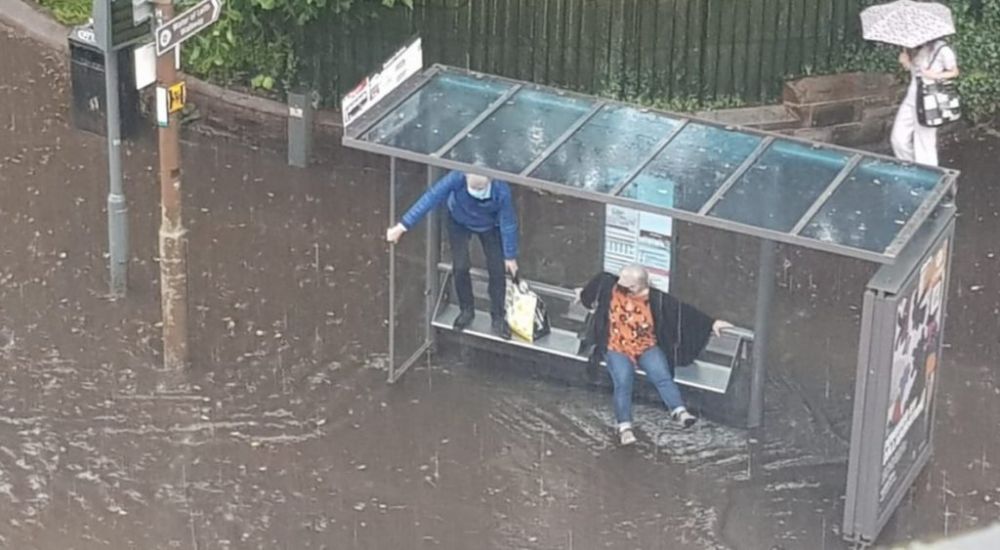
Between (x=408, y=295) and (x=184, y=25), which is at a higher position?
(x=184, y=25)

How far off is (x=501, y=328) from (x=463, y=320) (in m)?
0.25

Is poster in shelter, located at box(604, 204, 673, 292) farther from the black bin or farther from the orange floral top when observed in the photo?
the black bin

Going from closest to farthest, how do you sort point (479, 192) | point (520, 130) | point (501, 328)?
point (520, 130)
point (479, 192)
point (501, 328)

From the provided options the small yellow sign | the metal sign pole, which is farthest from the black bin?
the small yellow sign

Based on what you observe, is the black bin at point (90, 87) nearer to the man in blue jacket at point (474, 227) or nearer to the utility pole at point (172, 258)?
the utility pole at point (172, 258)

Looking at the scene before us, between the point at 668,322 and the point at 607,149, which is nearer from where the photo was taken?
the point at 607,149

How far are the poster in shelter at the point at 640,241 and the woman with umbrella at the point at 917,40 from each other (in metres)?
2.19

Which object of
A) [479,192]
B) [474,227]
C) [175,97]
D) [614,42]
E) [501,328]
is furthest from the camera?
[614,42]

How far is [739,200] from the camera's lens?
9.54 m

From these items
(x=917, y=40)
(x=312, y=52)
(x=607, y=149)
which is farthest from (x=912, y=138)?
(x=312, y=52)

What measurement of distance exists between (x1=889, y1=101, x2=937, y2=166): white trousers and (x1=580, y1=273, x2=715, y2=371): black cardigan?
2.65m

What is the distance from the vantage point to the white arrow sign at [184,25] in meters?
10.3

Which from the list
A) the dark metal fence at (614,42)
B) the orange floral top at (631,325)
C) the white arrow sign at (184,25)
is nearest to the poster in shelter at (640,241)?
the orange floral top at (631,325)

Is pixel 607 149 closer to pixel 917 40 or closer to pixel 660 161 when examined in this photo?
pixel 660 161
